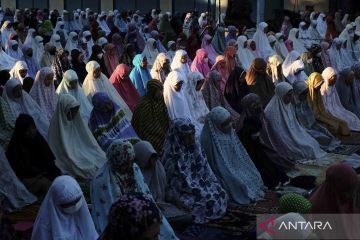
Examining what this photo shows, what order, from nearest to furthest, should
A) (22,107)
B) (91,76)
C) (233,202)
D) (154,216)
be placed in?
(154,216), (233,202), (22,107), (91,76)

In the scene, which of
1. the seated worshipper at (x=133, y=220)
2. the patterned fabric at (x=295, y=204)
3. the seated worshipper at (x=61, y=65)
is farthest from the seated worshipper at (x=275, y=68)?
the seated worshipper at (x=133, y=220)

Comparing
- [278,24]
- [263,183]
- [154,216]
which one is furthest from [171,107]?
[278,24]

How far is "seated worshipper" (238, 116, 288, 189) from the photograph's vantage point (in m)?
5.92

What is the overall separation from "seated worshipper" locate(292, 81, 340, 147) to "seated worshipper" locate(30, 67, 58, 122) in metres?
2.72

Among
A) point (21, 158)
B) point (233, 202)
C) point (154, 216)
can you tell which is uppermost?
point (154, 216)

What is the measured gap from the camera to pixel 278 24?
711 inches

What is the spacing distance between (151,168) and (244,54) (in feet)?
23.3

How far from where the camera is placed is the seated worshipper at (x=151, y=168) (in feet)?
15.5

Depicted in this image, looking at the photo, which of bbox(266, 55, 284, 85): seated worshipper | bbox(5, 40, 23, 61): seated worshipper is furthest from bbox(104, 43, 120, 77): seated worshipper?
bbox(266, 55, 284, 85): seated worshipper

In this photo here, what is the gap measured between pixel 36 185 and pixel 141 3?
67.6ft

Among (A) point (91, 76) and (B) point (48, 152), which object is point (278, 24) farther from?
(B) point (48, 152)

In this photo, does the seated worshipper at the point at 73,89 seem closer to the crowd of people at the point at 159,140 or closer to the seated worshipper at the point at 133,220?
the crowd of people at the point at 159,140

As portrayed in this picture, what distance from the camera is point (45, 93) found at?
745 cm

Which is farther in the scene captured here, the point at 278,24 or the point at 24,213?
the point at 278,24
